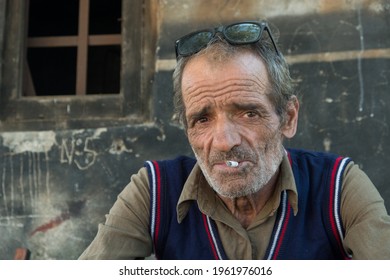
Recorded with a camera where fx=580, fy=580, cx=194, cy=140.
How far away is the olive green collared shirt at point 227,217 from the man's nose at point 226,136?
23 centimetres

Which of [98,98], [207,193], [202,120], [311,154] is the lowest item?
[207,193]

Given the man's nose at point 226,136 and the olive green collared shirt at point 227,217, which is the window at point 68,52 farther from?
the man's nose at point 226,136

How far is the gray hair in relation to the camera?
205cm

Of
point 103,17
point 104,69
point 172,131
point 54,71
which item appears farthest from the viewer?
point 54,71

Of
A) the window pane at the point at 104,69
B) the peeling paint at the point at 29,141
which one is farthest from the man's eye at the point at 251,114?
the window pane at the point at 104,69

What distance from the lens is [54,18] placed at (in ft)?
19.6

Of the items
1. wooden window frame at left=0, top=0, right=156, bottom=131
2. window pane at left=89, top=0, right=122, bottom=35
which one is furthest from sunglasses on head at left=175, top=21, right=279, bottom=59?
window pane at left=89, top=0, right=122, bottom=35

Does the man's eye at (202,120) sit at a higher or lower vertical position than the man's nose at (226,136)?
higher

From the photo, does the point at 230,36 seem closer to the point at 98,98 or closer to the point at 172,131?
the point at 172,131

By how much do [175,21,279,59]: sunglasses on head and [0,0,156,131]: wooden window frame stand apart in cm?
178

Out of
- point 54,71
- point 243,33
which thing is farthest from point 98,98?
point 54,71

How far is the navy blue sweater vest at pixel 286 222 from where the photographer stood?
1967 mm

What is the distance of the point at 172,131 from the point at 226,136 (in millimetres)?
1841
